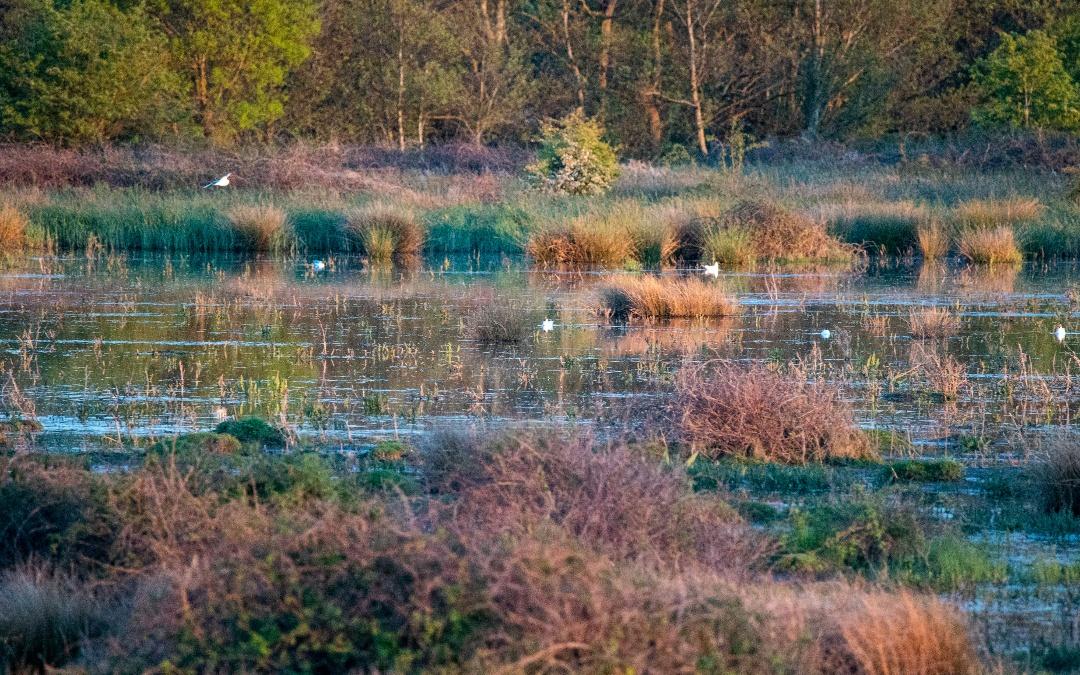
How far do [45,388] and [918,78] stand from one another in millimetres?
53225

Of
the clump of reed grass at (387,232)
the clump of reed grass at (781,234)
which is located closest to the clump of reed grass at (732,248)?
the clump of reed grass at (781,234)

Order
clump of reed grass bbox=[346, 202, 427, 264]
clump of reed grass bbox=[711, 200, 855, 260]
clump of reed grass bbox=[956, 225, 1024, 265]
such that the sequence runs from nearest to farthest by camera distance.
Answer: clump of reed grass bbox=[956, 225, 1024, 265]
clump of reed grass bbox=[711, 200, 855, 260]
clump of reed grass bbox=[346, 202, 427, 264]

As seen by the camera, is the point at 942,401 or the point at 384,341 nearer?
the point at 942,401

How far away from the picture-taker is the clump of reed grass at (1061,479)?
9.20 meters

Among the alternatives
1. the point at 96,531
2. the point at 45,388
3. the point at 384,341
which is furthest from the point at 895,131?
the point at 96,531

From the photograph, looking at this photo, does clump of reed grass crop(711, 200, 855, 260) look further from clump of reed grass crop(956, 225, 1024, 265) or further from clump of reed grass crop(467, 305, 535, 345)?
clump of reed grass crop(467, 305, 535, 345)

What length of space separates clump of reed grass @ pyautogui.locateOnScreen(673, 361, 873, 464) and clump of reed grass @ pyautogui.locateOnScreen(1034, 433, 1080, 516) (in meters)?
1.68

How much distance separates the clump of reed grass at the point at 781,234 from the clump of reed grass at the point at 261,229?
10.2 meters

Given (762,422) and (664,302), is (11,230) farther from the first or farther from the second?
(762,422)

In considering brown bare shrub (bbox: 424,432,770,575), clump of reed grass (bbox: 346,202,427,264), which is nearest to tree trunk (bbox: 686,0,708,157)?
clump of reed grass (bbox: 346,202,427,264)

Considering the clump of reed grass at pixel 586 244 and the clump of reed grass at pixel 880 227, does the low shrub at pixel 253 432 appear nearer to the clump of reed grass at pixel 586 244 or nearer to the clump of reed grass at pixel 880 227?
the clump of reed grass at pixel 586 244

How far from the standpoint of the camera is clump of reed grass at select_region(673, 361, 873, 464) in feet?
34.9

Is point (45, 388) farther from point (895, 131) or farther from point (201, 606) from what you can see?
point (895, 131)

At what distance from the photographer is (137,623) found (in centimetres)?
548
